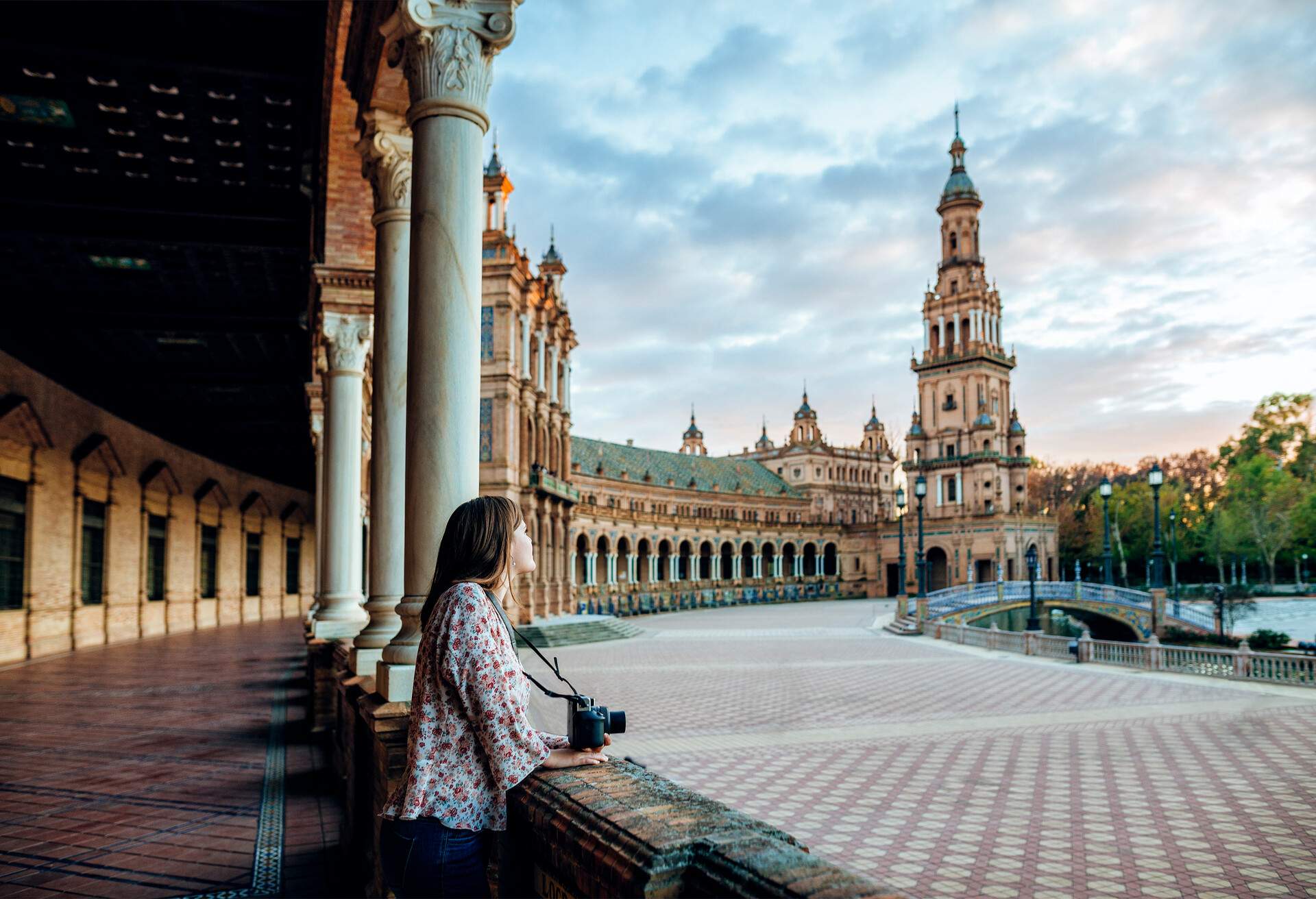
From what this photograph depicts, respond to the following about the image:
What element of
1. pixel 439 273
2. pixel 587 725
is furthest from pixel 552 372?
pixel 587 725

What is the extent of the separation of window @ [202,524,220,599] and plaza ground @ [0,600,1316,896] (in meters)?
12.4

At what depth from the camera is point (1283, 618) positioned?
48344mm

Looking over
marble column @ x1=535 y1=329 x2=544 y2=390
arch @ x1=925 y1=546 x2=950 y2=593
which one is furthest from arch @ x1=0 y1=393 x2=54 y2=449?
arch @ x1=925 y1=546 x2=950 y2=593

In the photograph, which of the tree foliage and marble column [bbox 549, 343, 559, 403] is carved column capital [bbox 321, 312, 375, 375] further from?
the tree foliage

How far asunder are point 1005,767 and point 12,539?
60.0 ft

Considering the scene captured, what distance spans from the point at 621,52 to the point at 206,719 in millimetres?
9766

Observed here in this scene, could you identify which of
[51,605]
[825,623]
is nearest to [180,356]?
[51,605]

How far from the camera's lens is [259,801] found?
729 cm

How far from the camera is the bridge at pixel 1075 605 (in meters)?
36.9

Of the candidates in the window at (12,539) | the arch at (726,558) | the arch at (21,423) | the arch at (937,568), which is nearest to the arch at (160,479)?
the arch at (21,423)

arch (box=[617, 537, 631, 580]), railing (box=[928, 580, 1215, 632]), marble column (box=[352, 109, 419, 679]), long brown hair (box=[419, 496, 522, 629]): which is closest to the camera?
long brown hair (box=[419, 496, 522, 629])

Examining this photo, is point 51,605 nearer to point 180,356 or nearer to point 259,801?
point 180,356

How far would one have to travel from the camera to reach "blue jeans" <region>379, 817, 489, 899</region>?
2.65m

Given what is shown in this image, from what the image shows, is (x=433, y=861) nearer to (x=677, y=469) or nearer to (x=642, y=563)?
(x=642, y=563)
